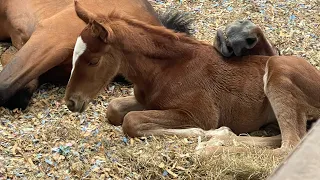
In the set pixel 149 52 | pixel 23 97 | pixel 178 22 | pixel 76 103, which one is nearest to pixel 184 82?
pixel 149 52

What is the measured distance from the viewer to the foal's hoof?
15.7 ft

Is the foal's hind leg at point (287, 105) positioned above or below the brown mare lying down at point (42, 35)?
above

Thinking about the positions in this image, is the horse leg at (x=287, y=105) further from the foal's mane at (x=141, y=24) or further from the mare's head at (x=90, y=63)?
the mare's head at (x=90, y=63)

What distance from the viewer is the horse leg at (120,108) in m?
4.46

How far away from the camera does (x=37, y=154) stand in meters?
3.99

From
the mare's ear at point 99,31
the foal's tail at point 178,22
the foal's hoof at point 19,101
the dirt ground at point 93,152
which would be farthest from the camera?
the foal's tail at point 178,22

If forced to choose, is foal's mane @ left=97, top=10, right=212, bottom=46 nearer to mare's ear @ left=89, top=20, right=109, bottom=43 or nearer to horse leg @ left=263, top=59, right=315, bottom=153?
mare's ear @ left=89, top=20, right=109, bottom=43

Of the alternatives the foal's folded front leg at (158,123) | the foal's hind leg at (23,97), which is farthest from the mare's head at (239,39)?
the foal's hind leg at (23,97)

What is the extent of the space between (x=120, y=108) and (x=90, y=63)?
553 mm

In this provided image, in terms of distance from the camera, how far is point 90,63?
407 centimetres

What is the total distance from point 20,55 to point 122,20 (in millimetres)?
1117

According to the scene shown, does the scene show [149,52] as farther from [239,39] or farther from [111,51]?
[239,39]

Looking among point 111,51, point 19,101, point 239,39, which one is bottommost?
point 19,101

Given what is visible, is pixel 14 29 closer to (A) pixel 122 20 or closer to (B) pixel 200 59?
(A) pixel 122 20
